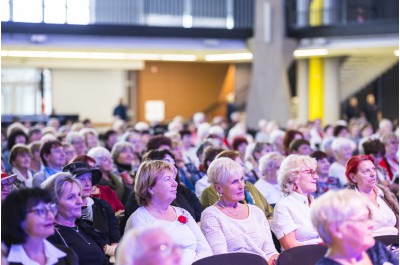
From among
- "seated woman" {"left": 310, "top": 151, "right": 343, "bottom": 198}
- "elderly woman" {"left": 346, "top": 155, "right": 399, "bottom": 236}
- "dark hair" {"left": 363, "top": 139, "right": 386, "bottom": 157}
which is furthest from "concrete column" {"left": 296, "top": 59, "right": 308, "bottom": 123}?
"elderly woman" {"left": 346, "top": 155, "right": 399, "bottom": 236}

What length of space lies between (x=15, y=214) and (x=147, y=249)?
3.36 feet

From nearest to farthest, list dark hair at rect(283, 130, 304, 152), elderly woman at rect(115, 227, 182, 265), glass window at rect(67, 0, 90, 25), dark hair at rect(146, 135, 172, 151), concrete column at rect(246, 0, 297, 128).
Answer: elderly woman at rect(115, 227, 182, 265) < dark hair at rect(146, 135, 172, 151) < dark hair at rect(283, 130, 304, 152) < glass window at rect(67, 0, 90, 25) < concrete column at rect(246, 0, 297, 128)

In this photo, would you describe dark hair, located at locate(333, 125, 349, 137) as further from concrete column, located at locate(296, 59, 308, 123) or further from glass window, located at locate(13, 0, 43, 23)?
concrete column, located at locate(296, 59, 308, 123)

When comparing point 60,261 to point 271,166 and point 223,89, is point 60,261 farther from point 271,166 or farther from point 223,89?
point 223,89

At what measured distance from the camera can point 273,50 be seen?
1853 cm

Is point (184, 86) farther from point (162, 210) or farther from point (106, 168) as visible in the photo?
point (162, 210)

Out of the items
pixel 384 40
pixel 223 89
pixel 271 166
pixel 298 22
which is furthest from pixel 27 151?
pixel 223 89

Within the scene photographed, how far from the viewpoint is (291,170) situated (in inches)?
206

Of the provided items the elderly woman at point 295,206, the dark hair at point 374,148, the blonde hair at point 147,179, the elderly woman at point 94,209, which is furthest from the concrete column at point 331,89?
the blonde hair at point 147,179

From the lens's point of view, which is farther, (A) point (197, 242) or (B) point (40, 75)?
(B) point (40, 75)

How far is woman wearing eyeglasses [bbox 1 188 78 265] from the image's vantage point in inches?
140

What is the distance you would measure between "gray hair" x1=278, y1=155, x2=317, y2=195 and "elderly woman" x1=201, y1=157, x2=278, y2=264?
1.16 feet

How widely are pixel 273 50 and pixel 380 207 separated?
43.7 ft

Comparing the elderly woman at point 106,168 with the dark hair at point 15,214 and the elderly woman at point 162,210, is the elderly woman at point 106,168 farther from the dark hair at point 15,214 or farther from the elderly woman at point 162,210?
the dark hair at point 15,214
